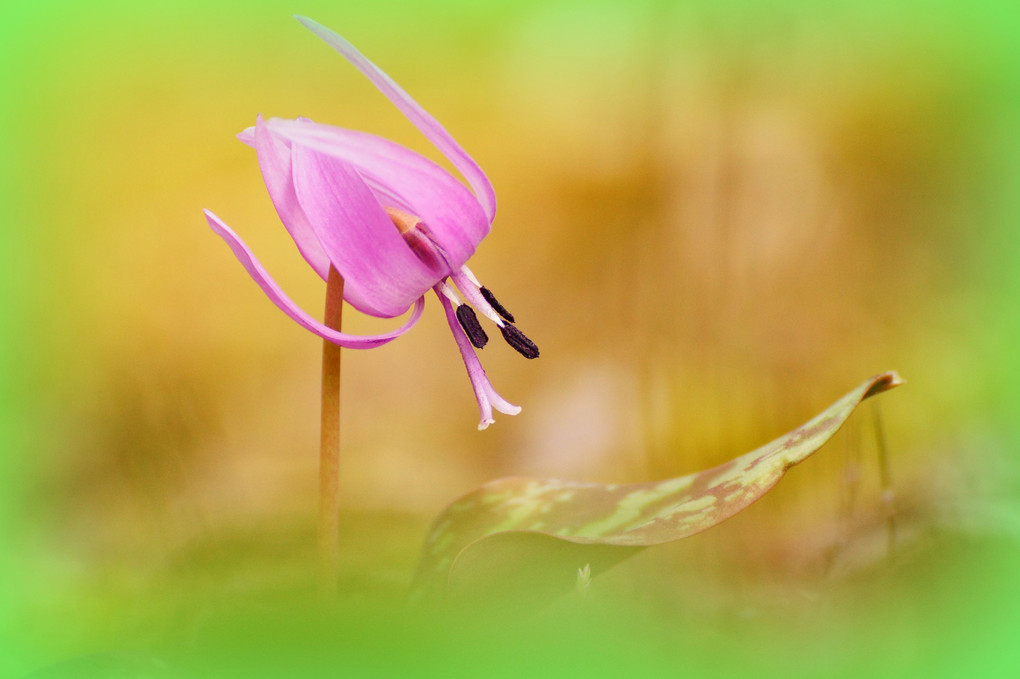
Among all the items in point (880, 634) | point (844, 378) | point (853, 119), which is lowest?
point (880, 634)

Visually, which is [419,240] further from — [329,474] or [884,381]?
[884,381]

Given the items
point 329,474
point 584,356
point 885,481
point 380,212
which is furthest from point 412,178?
point 584,356

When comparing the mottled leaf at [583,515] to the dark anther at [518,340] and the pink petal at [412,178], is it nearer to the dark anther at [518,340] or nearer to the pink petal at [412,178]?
the dark anther at [518,340]

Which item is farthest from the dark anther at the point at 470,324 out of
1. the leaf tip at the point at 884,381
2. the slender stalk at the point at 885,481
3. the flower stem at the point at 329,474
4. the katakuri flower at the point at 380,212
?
the slender stalk at the point at 885,481

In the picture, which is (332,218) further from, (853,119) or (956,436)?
(853,119)

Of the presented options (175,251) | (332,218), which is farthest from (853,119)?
(175,251)

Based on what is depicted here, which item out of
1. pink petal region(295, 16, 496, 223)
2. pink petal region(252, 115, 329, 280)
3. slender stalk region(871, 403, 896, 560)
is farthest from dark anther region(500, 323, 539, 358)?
slender stalk region(871, 403, 896, 560)

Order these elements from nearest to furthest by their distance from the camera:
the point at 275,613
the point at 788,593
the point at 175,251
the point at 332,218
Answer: the point at 275,613 < the point at 332,218 < the point at 788,593 < the point at 175,251
